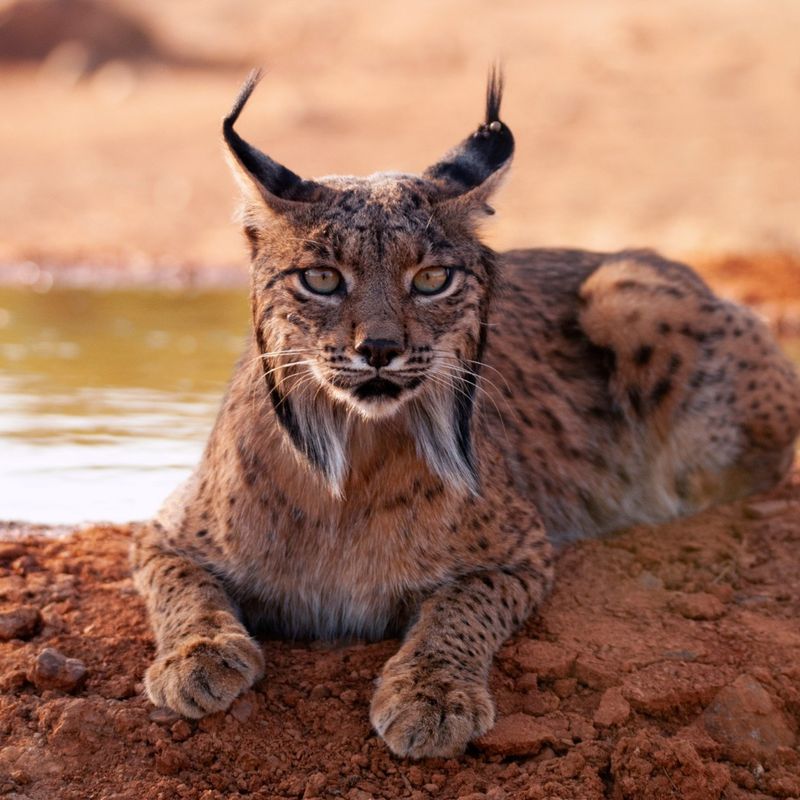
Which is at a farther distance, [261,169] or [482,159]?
[482,159]

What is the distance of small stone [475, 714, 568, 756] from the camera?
357 centimetres

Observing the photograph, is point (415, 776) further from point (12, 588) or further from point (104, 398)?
point (104, 398)

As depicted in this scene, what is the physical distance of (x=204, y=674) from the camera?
3.67 meters

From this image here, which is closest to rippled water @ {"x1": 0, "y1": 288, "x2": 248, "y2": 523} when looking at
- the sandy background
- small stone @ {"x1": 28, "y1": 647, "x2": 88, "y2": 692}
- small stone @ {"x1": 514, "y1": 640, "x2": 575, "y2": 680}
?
the sandy background

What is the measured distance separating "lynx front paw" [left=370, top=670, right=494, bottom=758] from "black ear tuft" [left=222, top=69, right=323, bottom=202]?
149cm

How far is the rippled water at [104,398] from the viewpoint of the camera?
20.7ft

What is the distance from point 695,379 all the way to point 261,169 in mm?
2617

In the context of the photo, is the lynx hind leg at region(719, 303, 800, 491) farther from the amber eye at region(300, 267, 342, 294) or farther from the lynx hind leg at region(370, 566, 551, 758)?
the amber eye at region(300, 267, 342, 294)

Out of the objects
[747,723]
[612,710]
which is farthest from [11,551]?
[747,723]

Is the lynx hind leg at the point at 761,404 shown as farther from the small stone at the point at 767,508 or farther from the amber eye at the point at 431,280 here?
the amber eye at the point at 431,280

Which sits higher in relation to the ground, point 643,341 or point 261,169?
point 261,169

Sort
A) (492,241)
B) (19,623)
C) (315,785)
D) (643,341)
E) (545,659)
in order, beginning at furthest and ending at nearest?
(492,241), (643,341), (19,623), (545,659), (315,785)

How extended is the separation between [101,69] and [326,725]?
26859 mm

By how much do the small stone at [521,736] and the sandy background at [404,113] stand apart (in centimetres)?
806
